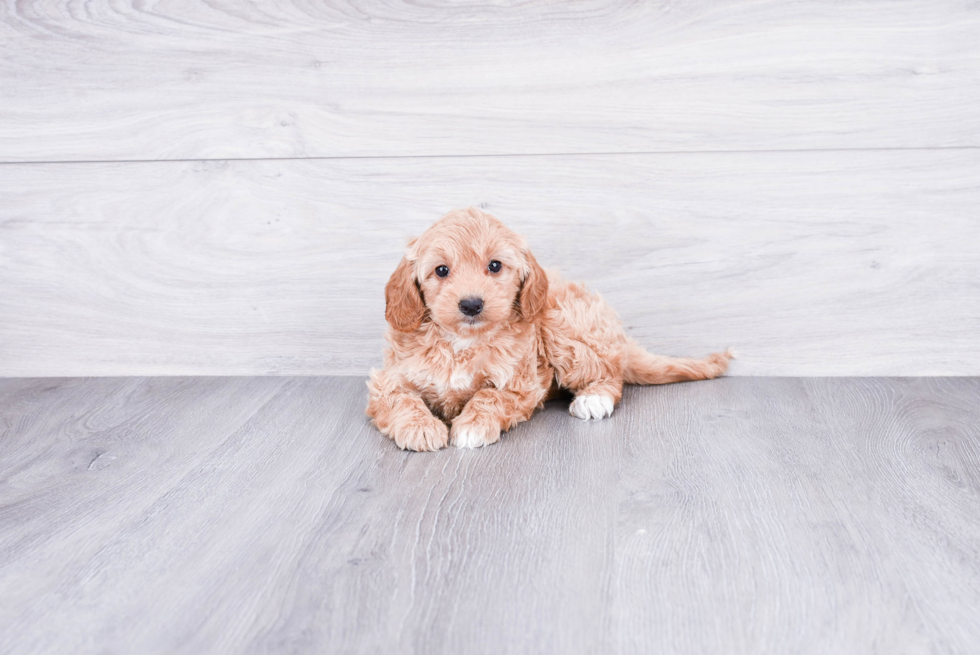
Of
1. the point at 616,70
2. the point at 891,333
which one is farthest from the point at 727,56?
the point at 891,333

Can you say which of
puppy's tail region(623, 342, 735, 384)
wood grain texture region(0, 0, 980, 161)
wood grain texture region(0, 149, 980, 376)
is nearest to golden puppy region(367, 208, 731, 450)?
puppy's tail region(623, 342, 735, 384)

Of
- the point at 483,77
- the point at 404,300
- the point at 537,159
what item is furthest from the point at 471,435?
the point at 483,77

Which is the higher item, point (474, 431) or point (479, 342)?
point (479, 342)

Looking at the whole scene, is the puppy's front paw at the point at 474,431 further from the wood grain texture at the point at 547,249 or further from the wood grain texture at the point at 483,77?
the wood grain texture at the point at 483,77

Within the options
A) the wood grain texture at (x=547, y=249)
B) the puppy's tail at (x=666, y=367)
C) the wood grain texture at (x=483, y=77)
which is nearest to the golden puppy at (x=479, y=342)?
the puppy's tail at (x=666, y=367)

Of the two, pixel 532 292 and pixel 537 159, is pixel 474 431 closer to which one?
pixel 532 292

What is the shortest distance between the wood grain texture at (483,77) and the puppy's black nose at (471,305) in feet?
2.05

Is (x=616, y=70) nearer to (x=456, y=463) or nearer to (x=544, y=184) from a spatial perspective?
(x=544, y=184)

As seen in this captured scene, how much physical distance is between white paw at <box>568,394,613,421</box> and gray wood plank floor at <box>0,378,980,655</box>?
3 cm

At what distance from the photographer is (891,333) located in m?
1.98

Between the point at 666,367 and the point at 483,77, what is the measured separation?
85 centimetres

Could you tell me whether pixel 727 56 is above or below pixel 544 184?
above

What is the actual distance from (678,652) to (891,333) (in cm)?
140

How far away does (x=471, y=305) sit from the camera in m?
1.48
